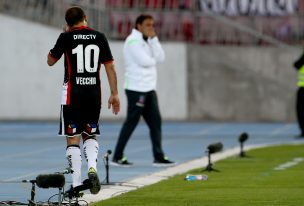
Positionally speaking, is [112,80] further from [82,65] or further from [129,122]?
[129,122]

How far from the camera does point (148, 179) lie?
15.0m

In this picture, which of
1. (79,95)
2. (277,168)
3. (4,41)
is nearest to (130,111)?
(277,168)

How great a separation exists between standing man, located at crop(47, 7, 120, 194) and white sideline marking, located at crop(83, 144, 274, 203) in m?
0.60

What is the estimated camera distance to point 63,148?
22.8 meters

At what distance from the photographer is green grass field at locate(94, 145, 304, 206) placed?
38.6 ft

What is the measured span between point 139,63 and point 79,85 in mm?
6245

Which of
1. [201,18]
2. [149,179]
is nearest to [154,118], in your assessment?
[149,179]

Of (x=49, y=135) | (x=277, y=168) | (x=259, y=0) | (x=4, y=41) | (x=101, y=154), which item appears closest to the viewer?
(x=277, y=168)

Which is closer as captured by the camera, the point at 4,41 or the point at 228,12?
the point at 4,41

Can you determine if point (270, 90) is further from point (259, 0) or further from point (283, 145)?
point (283, 145)

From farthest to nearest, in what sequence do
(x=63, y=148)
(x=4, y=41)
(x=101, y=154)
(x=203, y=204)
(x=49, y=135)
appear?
1. (x=4, y=41)
2. (x=49, y=135)
3. (x=63, y=148)
4. (x=101, y=154)
5. (x=203, y=204)

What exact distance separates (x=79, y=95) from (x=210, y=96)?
28.4m

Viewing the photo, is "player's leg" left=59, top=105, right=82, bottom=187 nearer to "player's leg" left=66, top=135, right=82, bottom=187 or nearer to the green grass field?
"player's leg" left=66, top=135, right=82, bottom=187

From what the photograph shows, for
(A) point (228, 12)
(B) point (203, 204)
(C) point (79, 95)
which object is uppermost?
(A) point (228, 12)
